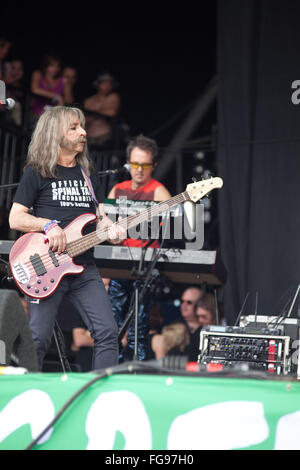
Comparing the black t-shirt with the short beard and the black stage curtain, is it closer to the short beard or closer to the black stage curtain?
the short beard

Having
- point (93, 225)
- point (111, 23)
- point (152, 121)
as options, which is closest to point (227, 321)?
point (93, 225)

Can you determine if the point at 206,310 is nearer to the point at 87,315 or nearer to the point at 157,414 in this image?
the point at 87,315

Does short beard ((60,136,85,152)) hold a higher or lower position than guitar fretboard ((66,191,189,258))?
higher

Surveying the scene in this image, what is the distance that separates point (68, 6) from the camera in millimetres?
9555

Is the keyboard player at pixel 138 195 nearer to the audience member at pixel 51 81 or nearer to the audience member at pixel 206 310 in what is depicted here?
the audience member at pixel 206 310

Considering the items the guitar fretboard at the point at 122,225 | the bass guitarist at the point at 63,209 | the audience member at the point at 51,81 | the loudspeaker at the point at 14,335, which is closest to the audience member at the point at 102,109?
the audience member at the point at 51,81

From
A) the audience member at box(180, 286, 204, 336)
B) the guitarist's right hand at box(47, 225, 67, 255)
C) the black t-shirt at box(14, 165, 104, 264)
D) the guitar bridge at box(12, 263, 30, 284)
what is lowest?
the audience member at box(180, 286, 204, 336)

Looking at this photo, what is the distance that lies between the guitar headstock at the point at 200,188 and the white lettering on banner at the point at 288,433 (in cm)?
265

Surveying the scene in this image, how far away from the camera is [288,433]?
1.62 meters

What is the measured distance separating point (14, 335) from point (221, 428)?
33.0 inches

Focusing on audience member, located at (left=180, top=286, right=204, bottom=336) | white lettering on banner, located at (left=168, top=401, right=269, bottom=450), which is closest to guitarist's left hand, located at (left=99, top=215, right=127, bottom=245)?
white lettering on banner, located at (left=168, top=401, right=269, bottom=450)

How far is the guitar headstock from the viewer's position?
4.20 meters

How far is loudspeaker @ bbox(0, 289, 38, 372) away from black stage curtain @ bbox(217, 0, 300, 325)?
4.08m

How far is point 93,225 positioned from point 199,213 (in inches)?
31.5
